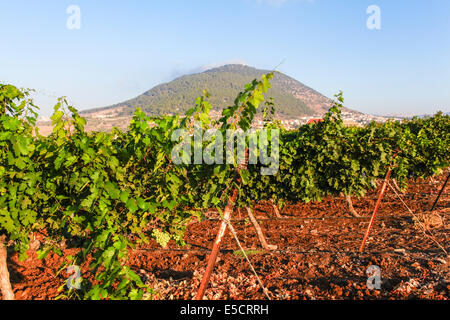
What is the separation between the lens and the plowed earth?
12.2 ft

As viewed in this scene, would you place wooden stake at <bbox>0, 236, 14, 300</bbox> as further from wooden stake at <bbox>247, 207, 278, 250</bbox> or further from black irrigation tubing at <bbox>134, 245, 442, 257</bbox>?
wooden stake at <bbox>247, 207, 278, 250</bbox>

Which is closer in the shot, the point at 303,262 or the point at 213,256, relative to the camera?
the point at 213,256

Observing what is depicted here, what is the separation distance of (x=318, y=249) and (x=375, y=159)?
233 centimetres

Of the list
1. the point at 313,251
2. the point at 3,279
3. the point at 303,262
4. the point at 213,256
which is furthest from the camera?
the point at 313,251

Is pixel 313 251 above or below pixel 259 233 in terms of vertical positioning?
below

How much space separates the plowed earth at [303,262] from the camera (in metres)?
3.71

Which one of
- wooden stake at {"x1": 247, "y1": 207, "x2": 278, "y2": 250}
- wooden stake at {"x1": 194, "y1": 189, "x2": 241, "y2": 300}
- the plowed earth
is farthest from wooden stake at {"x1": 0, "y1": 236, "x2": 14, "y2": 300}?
wooden stake at {"x1": 247, "y1": 207, "x2": 278, "y2": 250}

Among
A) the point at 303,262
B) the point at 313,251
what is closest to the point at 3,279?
the point at 303,262

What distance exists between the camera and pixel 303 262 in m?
5.00

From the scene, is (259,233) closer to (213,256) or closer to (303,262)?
(303,262)

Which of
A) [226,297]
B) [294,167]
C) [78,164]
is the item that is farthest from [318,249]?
[78,164]

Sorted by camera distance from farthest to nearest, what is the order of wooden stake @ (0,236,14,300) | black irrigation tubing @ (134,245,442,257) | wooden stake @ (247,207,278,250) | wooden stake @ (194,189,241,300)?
wooden stake @ (247,207,278,250) < black irrigation tubing @ (134,245,442,257) < wooden stake @ (0,236,14,300) < wooden stake @ (194,189,241,300)
